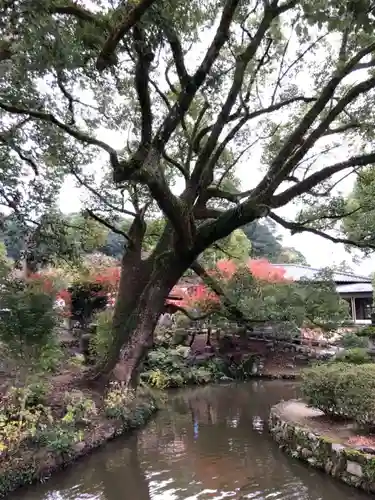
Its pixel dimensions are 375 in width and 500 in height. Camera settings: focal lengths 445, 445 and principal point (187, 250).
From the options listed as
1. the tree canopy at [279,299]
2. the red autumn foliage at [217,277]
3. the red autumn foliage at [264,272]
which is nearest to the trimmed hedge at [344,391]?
the tree canopy at [279,299]

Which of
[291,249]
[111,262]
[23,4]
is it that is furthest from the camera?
[291,249]

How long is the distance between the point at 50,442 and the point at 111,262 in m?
12.2

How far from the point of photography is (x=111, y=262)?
61.2 ft

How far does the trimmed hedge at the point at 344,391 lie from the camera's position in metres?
6.85

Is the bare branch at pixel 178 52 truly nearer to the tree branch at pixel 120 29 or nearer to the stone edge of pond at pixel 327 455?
the tree branch at pixel 120 29

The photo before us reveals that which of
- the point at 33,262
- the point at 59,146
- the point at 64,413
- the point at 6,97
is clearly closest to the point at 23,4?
the point at 6,97

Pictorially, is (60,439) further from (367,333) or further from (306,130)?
(367,333)

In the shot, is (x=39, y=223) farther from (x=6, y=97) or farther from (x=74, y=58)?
(x=74, y=58)

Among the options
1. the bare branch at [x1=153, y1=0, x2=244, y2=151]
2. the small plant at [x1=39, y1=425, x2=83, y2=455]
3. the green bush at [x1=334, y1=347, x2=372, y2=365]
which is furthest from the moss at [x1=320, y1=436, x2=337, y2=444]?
the green bush at [x1=334, y1=347, x2=372, y2=365]

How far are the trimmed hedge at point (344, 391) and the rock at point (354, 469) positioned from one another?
0.91 metres

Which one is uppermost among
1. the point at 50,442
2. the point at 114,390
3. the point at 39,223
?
the point at 39,223

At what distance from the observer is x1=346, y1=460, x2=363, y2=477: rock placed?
5.96 metres

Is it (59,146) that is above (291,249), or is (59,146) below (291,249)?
below

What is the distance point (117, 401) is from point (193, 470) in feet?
8.85
